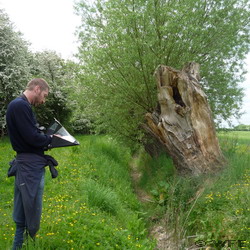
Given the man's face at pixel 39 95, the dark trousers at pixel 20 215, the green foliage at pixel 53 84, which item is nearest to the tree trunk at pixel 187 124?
the man's face at pixel 39 95

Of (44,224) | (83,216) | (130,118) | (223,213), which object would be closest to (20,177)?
(44,224)

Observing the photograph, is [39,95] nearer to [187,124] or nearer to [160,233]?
[160,233]

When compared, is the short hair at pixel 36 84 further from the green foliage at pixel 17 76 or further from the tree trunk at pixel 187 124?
the green foliage at pixel 17 76

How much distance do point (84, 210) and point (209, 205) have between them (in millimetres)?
2541

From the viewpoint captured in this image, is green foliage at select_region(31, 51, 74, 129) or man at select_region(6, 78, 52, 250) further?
green foliage at select_region(31, 51, 74, 129)

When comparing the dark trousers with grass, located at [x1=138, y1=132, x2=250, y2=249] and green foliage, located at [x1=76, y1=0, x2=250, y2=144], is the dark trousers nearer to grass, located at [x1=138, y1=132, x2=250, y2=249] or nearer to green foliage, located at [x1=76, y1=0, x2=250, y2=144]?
grass, located at [x1=138, y1=132, x2=250, y2=249]

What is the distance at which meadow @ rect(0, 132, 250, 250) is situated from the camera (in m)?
4.27

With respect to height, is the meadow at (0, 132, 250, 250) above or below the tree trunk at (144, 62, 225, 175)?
below

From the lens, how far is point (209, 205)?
5.54m

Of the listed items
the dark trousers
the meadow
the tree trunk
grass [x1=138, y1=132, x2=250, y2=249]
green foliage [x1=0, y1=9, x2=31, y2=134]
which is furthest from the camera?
green foliage [x1=0, y1=9, x2=31, y2=134]

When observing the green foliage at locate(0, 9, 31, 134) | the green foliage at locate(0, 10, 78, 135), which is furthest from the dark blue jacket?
the green foliage at locate(0, 9, 31, 134)

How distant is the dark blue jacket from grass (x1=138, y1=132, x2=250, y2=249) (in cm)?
312

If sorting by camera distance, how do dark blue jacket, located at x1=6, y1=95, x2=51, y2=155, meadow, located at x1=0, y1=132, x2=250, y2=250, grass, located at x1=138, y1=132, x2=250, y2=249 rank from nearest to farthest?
dark blue jacket, located at x1=6, y1=95, x2=51, y2=155 → meadow, located at x1=0, y1=132, x2=250, y2=250 → grass, located at x1=138, y1=132, x2=250, y2=249

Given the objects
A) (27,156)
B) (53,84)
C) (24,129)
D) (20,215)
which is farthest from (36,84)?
(53,84)
